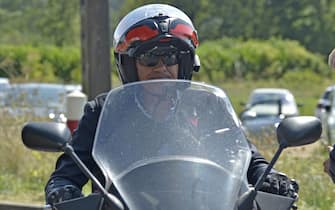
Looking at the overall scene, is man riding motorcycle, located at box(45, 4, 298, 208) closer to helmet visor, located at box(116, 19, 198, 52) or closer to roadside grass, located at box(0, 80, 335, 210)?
helmet visor, located at box(116, 19, 198, 52)

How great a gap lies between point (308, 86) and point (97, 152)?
152 feet

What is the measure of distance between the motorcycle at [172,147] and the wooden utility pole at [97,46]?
6495 mm

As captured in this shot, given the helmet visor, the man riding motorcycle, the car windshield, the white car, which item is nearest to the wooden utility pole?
the man riding motorcycle

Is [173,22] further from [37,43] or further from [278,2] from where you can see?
[278,2]

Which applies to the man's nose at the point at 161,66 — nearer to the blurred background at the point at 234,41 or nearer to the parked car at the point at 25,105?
the parked car at the point at 25,105

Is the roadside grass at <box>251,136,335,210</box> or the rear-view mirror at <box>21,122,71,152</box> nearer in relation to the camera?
the rear-view mirror at <box>21,122,71,152</box>

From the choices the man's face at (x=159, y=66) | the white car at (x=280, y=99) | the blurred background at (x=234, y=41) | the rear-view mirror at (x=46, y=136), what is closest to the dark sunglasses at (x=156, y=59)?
the man's face at (x=159, y=66)

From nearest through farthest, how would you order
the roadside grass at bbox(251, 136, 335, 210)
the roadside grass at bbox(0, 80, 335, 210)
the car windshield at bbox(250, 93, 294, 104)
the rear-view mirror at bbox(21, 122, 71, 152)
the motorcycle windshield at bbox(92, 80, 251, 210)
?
the motorcycle windshield at bbox(92, 80, 251, 210) < the rear-view mirror at bbox(21, 122, 71, 152) < the roadside grass at bbox(251, 136, 335, 210) < the roadside grass at bbox(0, 80, 335, 210) < the car windshield at bbox(250, 93, 294, 104)

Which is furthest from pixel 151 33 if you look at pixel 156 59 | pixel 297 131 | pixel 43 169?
pixel 43 169

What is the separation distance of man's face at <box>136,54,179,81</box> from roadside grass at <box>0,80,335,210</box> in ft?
11.5

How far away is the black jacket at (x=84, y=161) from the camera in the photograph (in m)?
3.66

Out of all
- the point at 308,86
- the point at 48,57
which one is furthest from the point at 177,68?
the point at 308,86

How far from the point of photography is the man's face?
3781 mm

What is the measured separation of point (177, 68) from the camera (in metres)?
3.83
